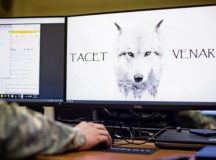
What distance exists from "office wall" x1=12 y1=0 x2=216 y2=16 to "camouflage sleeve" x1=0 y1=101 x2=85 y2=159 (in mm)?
928

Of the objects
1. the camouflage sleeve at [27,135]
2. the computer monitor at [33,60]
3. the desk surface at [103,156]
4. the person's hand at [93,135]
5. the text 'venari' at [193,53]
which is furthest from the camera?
the computer monitor at [33,60]

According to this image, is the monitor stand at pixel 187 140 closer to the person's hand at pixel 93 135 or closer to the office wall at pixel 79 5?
the person's hand at pixel 93 135

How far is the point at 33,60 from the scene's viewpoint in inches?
48.7

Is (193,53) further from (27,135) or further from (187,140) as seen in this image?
(27,135)

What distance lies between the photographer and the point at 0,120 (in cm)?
67

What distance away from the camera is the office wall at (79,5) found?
1498 mm

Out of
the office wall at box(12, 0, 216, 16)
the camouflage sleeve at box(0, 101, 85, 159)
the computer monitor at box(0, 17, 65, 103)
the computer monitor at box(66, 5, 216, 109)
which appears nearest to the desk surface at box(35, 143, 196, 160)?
the camouflage sleeve at box(0, 101, 85, 159)

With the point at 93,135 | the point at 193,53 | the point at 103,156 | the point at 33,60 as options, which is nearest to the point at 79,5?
the point at 33,60

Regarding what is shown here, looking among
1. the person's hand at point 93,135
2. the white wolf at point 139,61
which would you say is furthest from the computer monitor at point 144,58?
the person's hand at point 93,135

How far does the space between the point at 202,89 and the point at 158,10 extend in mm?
319

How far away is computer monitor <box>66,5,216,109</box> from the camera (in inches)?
41.9

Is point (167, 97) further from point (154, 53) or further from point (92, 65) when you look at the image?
point (92, 65)

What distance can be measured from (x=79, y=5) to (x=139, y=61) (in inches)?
26.0

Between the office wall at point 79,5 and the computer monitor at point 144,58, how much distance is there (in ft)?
1.27
